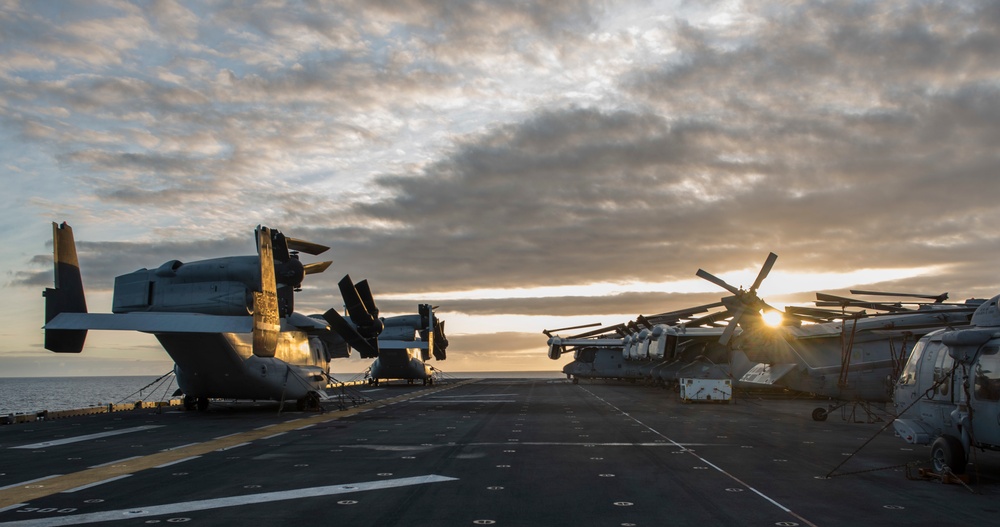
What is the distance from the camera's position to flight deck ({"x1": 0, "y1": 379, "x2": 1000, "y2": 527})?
12.1 metres

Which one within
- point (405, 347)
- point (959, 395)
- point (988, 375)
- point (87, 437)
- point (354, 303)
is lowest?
point (87, 437)

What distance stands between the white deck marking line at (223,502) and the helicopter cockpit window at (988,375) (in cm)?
1139

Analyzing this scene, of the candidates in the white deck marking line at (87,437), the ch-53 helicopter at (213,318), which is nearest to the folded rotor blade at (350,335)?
the ch-53 helicopter at (213,318)

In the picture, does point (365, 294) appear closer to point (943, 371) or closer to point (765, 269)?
point (765, 269)

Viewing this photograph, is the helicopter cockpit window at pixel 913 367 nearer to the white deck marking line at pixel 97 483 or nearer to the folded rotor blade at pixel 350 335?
the white deck marking line at pixel 97 483

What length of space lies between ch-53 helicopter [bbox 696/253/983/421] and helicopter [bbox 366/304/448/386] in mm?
39788

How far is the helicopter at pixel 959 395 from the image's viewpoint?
15.3 metres

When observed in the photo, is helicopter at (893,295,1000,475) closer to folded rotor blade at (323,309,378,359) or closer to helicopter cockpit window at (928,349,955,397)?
helicopter cockpit window at (928,349,955,397)

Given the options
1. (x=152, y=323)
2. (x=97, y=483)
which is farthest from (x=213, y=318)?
(x=97, y=483)

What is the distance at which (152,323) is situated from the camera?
29.5 m

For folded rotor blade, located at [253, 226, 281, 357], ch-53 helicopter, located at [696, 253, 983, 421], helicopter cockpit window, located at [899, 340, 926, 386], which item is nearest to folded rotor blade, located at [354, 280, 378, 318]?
folded rotor blade, located at [253, 226, 281, 357]

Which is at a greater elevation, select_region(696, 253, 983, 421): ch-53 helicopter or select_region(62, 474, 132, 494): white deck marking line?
select_region(696, 253, 983, 421): ch-53 helicopter

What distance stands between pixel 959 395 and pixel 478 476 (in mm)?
10917

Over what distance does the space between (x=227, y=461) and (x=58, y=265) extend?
17246mm
